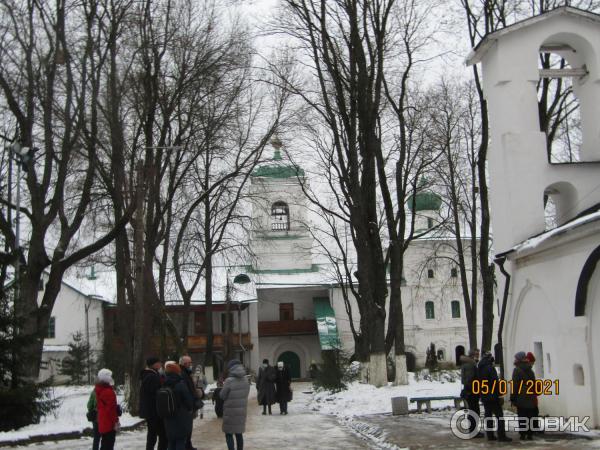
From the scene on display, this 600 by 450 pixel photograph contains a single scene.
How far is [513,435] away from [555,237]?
382cm

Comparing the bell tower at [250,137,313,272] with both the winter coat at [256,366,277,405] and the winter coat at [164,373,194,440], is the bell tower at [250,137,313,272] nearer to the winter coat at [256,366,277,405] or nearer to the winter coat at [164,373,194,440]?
the winter coat at [256,366,277,405]

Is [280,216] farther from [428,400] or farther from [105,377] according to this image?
[105,377]

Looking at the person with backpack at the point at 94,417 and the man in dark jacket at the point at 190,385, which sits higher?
the man in dark jacket at the point at 190,385

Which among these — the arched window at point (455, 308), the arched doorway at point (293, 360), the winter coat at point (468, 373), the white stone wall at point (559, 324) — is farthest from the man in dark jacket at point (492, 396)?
the arched window at point (455, 308)

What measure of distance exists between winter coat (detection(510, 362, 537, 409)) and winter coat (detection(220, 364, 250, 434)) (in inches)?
186

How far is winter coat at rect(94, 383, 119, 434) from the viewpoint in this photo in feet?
38.6

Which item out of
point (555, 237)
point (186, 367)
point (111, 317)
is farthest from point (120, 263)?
point (111, 317)

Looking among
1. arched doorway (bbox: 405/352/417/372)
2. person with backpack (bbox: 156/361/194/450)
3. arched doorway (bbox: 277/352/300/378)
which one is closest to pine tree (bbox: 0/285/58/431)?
person with backpack (bbox: 156/361/194/450)

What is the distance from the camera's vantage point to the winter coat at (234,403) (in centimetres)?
1223

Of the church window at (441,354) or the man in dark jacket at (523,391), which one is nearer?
the man in dark jacket at (523,391)

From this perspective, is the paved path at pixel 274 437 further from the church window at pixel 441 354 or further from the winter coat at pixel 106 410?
the church window at pixel 441 354

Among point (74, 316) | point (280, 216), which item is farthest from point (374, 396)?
point (74, 316)

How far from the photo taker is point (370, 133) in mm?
23766

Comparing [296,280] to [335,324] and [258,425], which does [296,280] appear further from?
[258,425]
